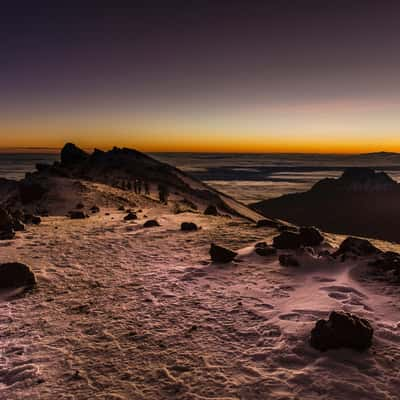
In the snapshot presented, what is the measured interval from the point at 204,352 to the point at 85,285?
5.31 meters

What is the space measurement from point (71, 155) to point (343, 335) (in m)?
89.6

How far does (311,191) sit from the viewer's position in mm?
184875

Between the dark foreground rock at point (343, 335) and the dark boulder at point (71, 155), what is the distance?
8615 centimetres

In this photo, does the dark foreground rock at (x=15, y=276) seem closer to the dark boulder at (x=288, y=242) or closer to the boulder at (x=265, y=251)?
the boulder at (x=265, y=251)

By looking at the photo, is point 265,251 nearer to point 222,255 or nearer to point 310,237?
point 222,255

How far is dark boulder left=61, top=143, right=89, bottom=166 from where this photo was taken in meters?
86.4

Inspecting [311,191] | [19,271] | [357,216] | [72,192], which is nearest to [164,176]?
[72,192]

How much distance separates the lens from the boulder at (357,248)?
1198cm

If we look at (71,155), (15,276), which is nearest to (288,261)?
(15,276)

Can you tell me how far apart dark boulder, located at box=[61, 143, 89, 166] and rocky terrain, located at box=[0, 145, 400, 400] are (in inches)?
2936

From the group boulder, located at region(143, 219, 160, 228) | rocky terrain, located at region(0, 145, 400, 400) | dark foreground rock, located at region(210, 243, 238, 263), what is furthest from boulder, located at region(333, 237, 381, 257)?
boulder, located at region(143, 219, 160, 228)

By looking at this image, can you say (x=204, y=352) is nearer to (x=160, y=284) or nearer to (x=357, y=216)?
(x=160, y=284)

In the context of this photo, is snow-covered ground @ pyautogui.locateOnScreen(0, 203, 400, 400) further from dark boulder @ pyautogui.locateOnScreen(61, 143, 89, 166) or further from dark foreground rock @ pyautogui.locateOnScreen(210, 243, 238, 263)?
dark boulder @ pyautogui.locateOnScreen(61, 143, 89, 166)

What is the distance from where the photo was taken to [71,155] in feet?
288
